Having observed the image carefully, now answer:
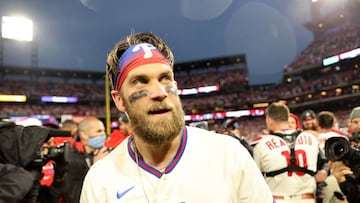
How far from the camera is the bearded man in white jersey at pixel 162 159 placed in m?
1.60

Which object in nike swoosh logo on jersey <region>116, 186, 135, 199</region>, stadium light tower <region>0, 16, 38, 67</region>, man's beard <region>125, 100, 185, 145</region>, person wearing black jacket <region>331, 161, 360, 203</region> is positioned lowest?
person wearing black jacket <region>331, 161, 360, 203</region>

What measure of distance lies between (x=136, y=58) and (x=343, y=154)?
1.73m

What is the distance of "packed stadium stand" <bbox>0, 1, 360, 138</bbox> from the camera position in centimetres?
3183

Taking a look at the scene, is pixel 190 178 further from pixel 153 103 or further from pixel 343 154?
pixel 343 154

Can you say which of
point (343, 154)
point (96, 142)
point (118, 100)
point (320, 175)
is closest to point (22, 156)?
point (118, 100)

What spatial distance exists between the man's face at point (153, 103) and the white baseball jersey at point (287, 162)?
284 centimetres

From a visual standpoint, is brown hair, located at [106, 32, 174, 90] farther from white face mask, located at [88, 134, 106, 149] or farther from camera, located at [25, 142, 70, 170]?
white face mask, located at [88, 134, 106, 149]

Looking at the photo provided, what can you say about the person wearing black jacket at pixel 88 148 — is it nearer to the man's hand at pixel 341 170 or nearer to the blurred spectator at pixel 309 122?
the man's hand at pixel 341 170

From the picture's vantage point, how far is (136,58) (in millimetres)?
1749

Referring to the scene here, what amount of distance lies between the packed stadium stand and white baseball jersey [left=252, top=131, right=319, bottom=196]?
27.5m

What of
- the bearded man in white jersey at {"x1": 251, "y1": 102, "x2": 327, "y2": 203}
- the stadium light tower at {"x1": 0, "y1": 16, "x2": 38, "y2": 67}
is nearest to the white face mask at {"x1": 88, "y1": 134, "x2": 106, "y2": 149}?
the bearded man in white jersey at {"x1": 251, "y1": 102, "x2": 327, "y2": 203}

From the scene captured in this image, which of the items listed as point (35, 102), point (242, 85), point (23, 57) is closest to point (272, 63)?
point (23, 57)

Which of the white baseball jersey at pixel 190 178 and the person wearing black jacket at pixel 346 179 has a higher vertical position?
the white baseball jersey at pixel 190 178

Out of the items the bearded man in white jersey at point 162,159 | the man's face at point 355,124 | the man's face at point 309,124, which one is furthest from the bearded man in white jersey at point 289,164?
the bearded man in white jersey at point 162,159
